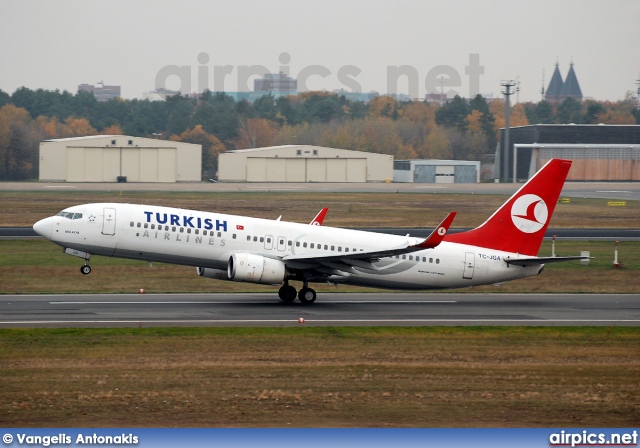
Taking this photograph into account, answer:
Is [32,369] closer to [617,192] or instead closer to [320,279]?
[320,279]

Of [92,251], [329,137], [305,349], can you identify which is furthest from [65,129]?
[305,349]

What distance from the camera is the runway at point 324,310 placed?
32.6 m

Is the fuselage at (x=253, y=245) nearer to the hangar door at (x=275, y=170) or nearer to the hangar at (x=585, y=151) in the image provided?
the hangar door at (x=275, y=170)

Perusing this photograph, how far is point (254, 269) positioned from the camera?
3575 centimetres

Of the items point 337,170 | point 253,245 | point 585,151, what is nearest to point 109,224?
point 253,245

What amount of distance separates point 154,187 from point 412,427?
94057 millimetres

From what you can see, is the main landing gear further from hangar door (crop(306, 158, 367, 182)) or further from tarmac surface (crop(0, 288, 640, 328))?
hangar door (crop(306, 158, 367, 182))


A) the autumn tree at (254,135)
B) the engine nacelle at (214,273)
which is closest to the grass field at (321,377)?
the engine nacelle at (214,273)

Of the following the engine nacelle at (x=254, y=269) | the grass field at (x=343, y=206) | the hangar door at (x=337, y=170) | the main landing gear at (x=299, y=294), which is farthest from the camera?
the hangar door at (x=337, y=170)

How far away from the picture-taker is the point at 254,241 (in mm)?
37531

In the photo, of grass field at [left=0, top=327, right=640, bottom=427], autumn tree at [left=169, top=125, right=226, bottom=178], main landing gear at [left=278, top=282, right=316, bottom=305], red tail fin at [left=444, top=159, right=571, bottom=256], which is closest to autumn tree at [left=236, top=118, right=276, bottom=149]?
autumn tree at [left=169, top=125, right=226, bottom=178]

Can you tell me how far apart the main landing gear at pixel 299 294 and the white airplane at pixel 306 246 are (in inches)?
1.6

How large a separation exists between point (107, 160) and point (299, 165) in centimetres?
2723

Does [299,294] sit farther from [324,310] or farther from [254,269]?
[254,269]
